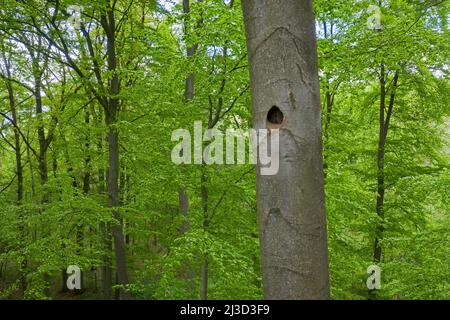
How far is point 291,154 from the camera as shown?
4.89 ft

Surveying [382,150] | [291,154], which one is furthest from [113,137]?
[291,154]

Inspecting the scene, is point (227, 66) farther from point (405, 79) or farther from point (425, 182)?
point (405, 79)

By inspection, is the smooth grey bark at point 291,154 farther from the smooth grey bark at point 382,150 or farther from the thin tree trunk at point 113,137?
the smooth grey bark at point 382,150

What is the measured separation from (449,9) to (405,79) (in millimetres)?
2331

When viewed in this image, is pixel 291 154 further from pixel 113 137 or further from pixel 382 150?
pixel 382 150

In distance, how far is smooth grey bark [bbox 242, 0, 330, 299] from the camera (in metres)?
1.50

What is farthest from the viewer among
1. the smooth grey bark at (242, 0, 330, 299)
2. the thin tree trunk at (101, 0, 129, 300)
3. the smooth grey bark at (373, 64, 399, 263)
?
the smooth grey bark at (373, 64, 399, 263)

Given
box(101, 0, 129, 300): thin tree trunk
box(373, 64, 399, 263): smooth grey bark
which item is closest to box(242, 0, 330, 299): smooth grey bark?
box(101, 0, 129, 300): thin tree trunk

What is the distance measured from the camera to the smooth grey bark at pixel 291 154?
1497 millimetres

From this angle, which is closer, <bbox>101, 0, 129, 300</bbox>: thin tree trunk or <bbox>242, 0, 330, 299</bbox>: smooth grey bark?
<bbox>242, 0, 330, 299</bbox>: smooth grey bark

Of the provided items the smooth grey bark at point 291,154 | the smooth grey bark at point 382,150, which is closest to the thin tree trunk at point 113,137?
the smooth grey bark at point 382,150

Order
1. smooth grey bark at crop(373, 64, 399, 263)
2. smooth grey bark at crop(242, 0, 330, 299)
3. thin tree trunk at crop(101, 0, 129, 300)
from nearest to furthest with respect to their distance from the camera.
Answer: smooth grey bark at crop(242, 0, 330, 299), thin tree trunk at crop(101, 0, 129, 300), smooth grey bark at crop(373, 64, 399, 263)

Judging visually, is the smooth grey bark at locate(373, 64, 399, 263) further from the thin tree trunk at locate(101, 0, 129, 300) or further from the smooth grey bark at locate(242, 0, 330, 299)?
the smooth grey bark at locate(242, 0, 330, 299)

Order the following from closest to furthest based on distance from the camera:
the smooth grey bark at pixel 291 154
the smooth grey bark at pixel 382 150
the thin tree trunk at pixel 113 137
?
the smooth grey bark at pixel 291 154 < the thin tree trunk at pixel 113 137 < the smooth grey bark at pixel 382 150
